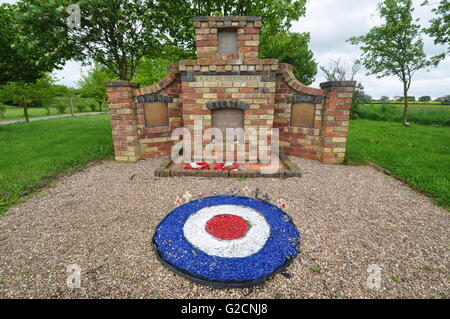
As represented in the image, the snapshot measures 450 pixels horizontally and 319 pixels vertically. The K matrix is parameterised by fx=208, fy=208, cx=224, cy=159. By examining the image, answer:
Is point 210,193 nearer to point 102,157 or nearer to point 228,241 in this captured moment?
point 228,241

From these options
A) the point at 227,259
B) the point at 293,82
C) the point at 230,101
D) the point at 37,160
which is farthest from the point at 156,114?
the point at 227,259

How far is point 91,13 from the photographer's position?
7.37 metres

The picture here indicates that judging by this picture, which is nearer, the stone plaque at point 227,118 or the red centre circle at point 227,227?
the red centre circle at point 227,227

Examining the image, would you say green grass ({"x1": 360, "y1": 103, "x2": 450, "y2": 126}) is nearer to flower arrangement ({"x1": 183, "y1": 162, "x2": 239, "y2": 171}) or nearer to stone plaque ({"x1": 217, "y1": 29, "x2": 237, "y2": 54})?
stone plaque ({"x1": 217, "y1": 29, "x2": 237, "y2": 54})

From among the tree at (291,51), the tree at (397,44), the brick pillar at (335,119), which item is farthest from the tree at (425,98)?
the brick pillar at (335,119)

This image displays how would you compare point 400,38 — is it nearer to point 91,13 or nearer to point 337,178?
point 337,178

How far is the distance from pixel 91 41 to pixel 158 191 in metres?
7.90

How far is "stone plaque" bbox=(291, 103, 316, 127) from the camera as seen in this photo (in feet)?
20.5

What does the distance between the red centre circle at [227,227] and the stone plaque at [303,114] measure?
428 cm

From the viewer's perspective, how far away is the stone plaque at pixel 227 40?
5.58 metres

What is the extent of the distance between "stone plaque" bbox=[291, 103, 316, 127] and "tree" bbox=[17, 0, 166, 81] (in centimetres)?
654

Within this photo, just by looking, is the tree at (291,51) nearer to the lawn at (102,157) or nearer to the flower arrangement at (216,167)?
the lawn at (102,157)

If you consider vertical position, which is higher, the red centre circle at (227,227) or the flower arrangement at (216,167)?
the flower arrangement at (216,167)

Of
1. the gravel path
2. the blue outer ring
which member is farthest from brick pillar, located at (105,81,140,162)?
the blue outer ring
